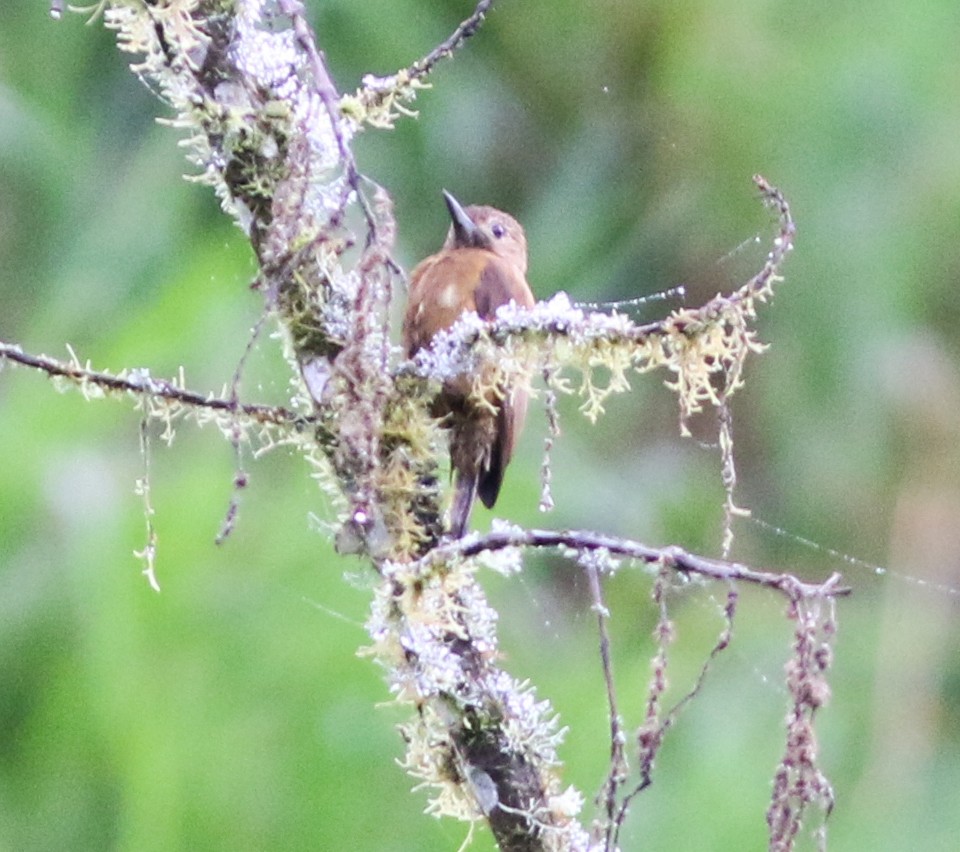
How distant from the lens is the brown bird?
79.8 inches

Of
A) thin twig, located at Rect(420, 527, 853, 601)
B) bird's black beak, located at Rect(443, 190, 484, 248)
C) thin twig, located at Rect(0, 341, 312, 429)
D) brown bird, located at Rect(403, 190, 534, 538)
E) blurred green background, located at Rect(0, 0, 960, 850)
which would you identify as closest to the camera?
thin twig, located at Rect(420, 527, 853, 601)

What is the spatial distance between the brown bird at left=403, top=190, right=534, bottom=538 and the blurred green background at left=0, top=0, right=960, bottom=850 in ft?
1.59

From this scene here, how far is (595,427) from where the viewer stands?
4551mm

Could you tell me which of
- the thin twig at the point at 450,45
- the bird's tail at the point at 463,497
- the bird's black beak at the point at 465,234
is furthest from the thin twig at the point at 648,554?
the bird's black beak at the point at 465,234

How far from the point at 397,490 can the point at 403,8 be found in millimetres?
3627

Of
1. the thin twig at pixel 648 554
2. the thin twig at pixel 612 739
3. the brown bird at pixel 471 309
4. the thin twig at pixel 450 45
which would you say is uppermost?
the brown bird at pixel 471 309

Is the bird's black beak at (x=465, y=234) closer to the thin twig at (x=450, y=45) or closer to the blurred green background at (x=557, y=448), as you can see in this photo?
the blurred green background at (x=557, y=448)

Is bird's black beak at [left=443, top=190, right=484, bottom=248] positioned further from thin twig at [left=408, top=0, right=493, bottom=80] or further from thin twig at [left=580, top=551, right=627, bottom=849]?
thin twig at [left=580, top=551, right=627, bottom=849]

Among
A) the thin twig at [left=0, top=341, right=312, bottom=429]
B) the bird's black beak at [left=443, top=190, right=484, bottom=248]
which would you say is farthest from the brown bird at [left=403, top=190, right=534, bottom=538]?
the thin twig at [left=0, top=341, right=312, bottom=429]

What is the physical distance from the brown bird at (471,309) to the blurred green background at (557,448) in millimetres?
486

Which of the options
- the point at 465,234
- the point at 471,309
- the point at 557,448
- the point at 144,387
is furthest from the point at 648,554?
the point at 557,448

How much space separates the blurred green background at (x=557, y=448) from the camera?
2.89 metres

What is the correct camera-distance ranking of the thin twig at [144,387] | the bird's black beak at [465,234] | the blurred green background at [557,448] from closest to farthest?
the thin twig at [144,387], the bird's black beak at [465,234], the blurred green background at [557,448]

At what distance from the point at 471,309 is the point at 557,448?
174 cm
